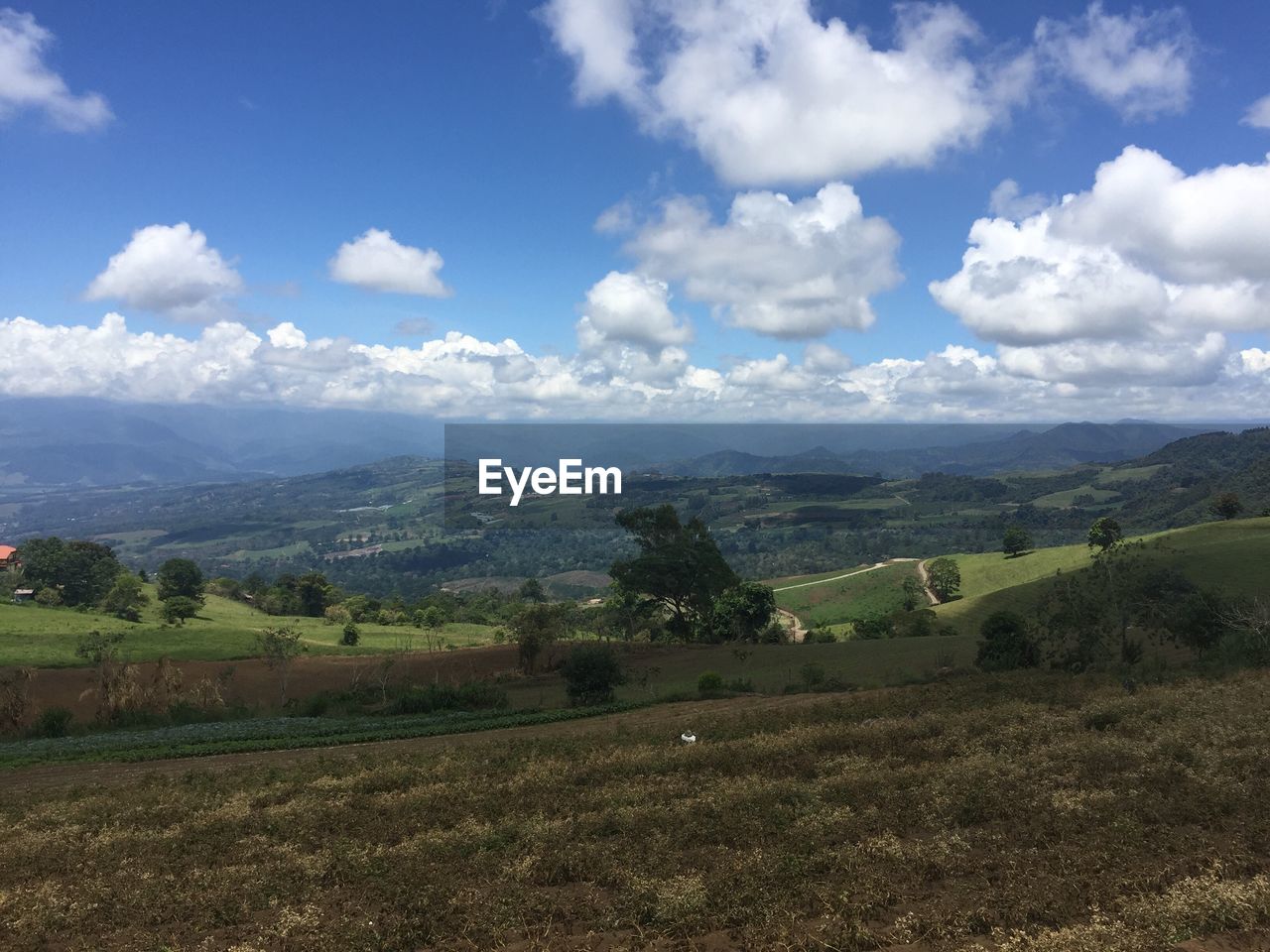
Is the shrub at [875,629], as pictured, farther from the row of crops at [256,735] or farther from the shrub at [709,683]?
the row of crops at [256,735]

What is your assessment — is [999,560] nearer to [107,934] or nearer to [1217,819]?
[1217,819]

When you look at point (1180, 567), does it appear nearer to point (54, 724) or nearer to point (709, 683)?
point (709, 683)

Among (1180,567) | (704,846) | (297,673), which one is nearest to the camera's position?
(704,846)

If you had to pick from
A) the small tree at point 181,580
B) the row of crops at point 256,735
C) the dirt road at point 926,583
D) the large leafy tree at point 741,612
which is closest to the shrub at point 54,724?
the row of crops at point 256,735

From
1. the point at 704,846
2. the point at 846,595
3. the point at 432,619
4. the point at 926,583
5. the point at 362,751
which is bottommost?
the point at 432,619

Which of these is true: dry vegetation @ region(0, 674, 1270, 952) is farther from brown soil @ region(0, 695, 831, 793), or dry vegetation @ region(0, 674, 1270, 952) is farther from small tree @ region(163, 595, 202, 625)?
small tree @ region(163, 595, 202, 625)

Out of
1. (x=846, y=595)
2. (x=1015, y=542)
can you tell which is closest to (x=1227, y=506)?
(x=1015, y=542)
